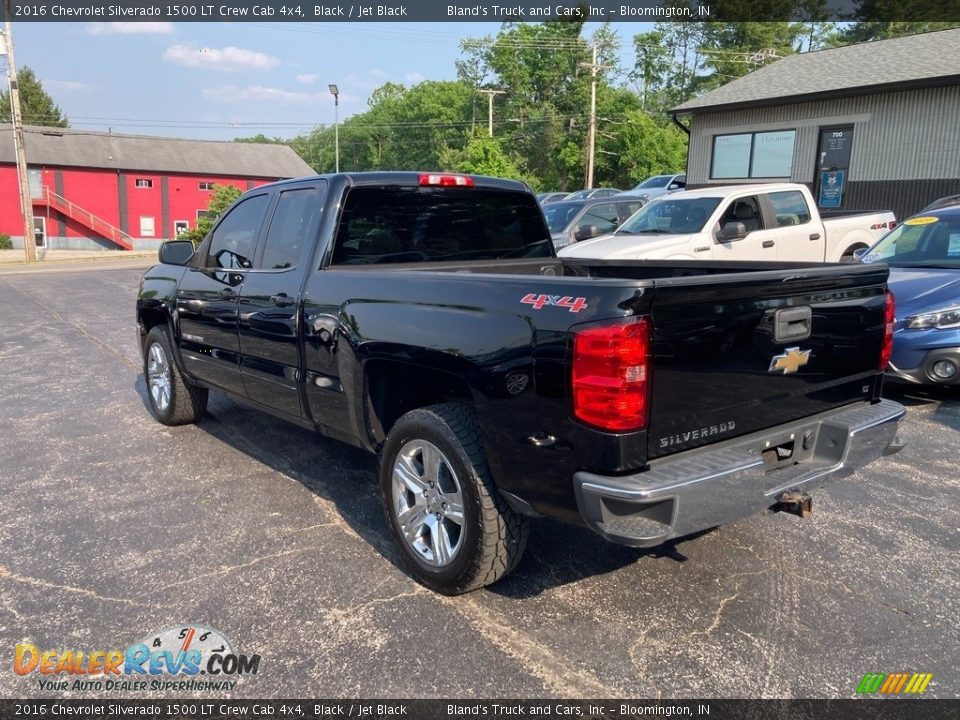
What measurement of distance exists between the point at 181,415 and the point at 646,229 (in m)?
6.99

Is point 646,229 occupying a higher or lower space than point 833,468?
higher

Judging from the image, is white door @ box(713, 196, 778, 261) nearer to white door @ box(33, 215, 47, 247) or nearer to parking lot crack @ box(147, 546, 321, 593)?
parking lot crack @ box(147, 546, 321, 593)

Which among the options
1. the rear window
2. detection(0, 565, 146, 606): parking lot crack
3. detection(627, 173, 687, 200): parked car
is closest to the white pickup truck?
the rear window

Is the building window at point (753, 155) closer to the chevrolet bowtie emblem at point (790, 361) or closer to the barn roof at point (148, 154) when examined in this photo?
the chevrolet bowtie emblem at point (790, 361)

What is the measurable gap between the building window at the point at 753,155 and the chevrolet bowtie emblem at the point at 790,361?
2007 centimetres

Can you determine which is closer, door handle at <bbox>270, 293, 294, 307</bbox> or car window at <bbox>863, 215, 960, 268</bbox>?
door handle at <bbox>270, 293, 294, 307</bbox>

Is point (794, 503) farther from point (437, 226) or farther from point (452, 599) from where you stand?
point (437, 226)

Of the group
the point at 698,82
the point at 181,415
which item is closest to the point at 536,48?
the point at 698,82

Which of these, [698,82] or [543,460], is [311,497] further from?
[698,82]

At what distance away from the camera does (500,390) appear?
295 centimetres

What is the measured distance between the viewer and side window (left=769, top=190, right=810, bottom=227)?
10.6 metres

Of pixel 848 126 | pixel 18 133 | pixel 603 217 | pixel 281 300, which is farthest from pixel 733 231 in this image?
pixel 18 133

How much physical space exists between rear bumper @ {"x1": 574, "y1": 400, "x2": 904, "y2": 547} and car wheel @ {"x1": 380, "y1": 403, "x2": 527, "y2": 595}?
53 centimetres

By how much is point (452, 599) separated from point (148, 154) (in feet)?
183
